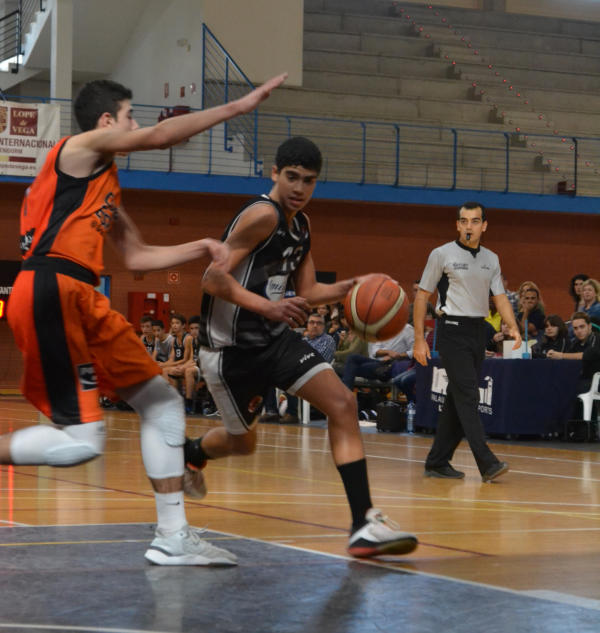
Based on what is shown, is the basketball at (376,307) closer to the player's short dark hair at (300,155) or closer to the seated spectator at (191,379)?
the player's short dark hair at (300,155)

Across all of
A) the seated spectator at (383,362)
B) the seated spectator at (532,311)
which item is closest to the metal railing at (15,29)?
the seated spectator at (383,362)

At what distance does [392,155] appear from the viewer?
20922 mm

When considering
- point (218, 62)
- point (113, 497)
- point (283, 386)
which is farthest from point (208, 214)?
point (283, 386)

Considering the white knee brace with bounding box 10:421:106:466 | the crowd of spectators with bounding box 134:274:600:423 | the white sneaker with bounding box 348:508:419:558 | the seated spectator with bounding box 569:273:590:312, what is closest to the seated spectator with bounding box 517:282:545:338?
the crowd of spectators with bounding box 134:274:600:423

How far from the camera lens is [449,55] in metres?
24.0

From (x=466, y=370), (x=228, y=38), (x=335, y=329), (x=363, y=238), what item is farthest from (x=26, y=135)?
(x=466, y=370)

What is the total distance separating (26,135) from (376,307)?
14621mm

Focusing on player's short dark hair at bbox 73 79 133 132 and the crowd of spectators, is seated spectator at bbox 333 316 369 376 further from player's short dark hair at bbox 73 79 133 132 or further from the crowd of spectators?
player's short dark hair at bbox 73 79 133 132

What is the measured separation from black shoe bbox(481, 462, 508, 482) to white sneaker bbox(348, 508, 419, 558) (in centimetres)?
314

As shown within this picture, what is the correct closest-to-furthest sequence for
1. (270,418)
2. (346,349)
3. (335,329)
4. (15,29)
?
(270,418), (346,349), (335,329), (15,29)

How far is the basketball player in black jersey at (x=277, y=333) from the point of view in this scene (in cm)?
426

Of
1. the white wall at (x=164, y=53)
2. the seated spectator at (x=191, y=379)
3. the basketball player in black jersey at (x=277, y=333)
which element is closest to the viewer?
the basketball player in black jersey at (x=277, y=333)

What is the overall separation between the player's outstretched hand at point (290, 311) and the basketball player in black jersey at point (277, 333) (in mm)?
17

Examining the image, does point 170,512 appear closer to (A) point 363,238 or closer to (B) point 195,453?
(B) point 195,453
